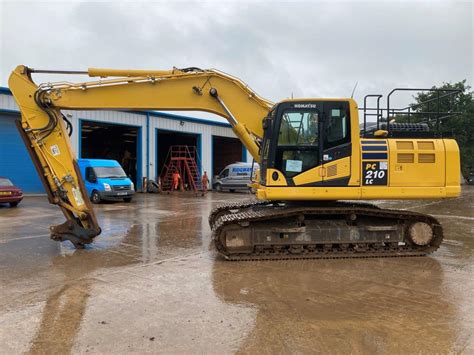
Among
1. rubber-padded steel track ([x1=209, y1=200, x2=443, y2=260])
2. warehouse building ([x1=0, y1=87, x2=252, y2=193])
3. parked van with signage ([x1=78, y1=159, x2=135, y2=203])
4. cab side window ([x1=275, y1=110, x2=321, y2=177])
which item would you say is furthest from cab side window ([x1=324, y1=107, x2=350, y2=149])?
warehouse building ([x1=0, y1=87, x2=252, y2=193])

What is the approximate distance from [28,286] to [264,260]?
375cm

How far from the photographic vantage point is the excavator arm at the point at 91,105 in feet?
25.9

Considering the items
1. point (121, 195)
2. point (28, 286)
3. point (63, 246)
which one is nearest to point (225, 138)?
point (121, 195)

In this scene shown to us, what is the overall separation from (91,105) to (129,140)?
91.3 feet

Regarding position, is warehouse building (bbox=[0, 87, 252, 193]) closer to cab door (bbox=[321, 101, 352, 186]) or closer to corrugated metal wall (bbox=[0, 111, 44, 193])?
corrugated metal wall (bbox=[0, 111, 44, 193])

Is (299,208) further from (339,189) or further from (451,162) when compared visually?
(451,162)

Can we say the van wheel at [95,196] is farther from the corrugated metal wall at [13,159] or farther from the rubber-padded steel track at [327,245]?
the rubber-padded steel track at [327,245]

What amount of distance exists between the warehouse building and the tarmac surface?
1385cm

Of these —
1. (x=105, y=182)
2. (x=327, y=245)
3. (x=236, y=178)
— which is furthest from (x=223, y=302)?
(x=236, y=178)

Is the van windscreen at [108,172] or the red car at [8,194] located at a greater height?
the van windscreen at [108,172]

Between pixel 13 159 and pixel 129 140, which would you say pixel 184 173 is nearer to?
pixel 129 140

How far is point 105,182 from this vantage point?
19734mm

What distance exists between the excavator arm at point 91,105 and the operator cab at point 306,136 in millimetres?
867

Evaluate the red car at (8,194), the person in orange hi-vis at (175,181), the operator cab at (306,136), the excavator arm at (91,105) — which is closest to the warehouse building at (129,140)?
the person in orange hi-vis at (175,181)
